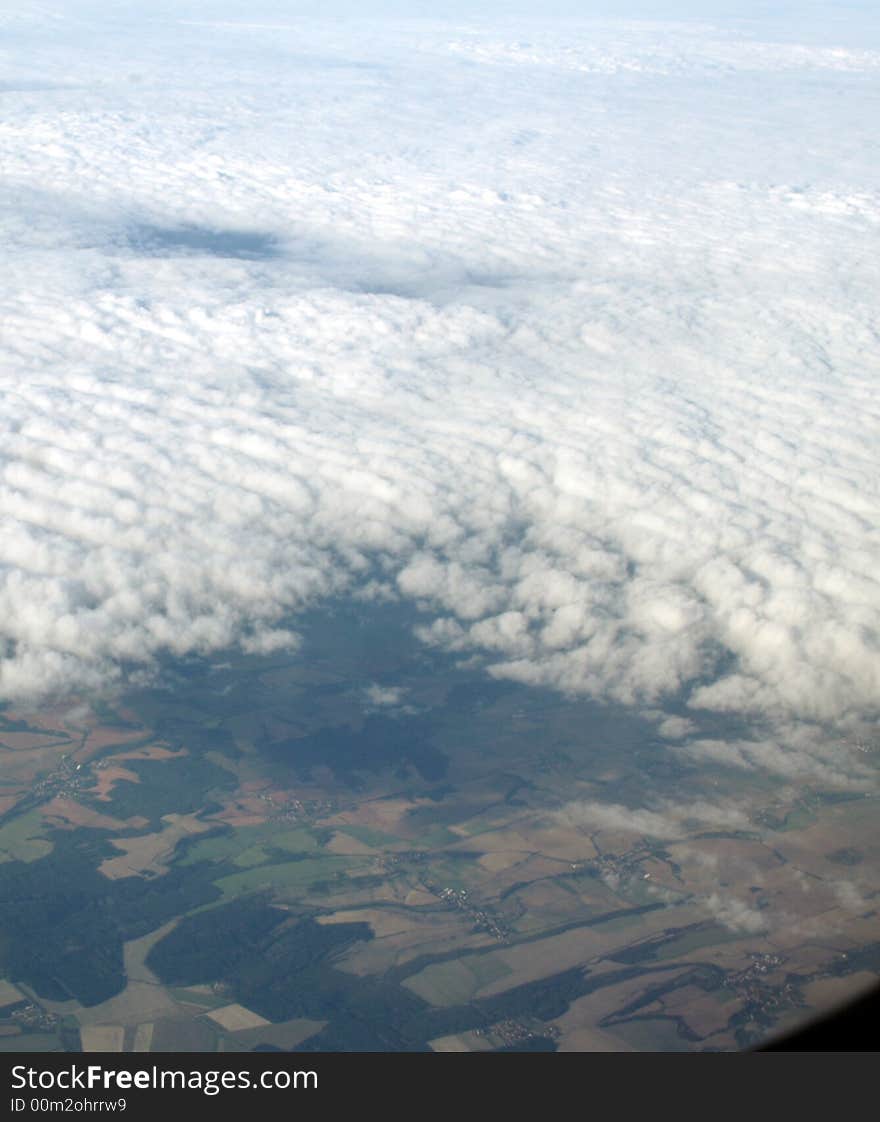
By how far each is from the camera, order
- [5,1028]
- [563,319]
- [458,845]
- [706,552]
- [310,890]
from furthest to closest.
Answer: [563,319] < [706,552] < [458,845] < [310,890] < [5,1028]

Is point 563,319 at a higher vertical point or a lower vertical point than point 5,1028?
higher

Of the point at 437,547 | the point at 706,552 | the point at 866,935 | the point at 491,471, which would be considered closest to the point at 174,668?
the point at 437,547

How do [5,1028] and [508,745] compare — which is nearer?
[5,1028]

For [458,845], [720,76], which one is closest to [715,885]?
[458,845]
